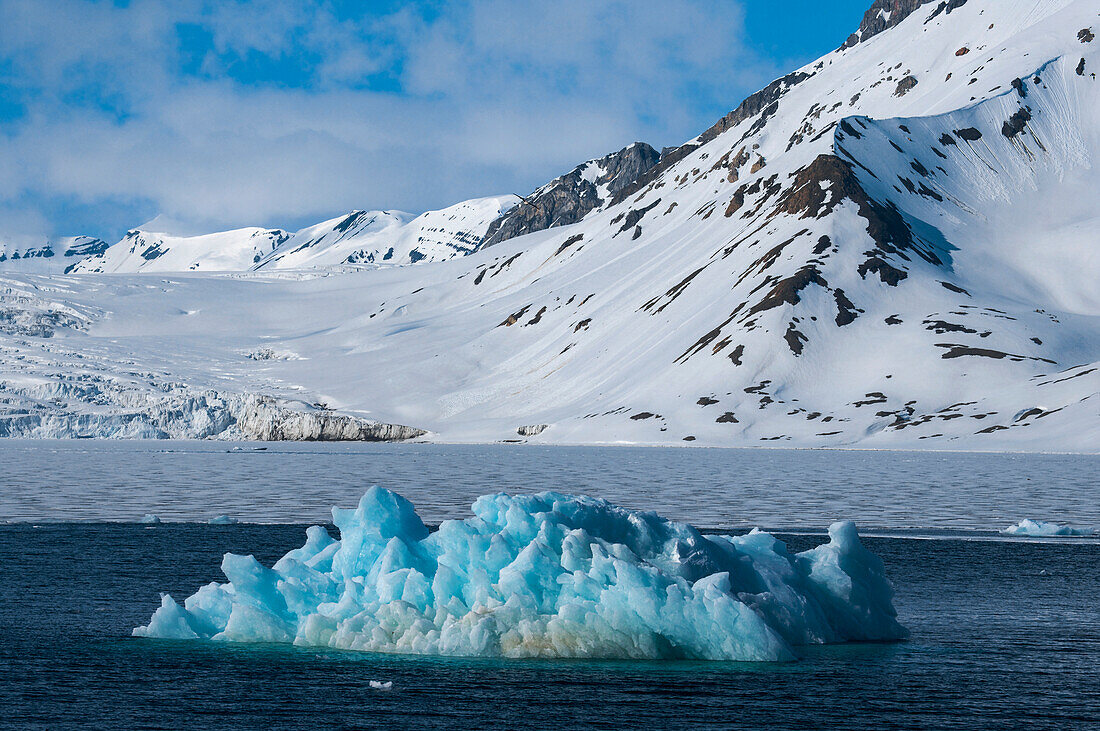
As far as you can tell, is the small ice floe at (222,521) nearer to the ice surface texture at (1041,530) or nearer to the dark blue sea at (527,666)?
the dark blue sea at (527,666)

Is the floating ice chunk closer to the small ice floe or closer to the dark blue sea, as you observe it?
the dark blue sea

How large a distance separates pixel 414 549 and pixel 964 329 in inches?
6537

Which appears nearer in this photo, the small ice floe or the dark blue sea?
the dark blue sea

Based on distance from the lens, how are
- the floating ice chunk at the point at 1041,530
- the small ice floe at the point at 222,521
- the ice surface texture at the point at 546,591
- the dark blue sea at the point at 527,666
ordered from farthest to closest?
the small ice floe at the point at 222,521 → the floating ice chunk at the point at 1041,530 → the ice surface texture at the point at 546,591 → the dark blue sea at the point at 527,666

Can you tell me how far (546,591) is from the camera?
839 inches

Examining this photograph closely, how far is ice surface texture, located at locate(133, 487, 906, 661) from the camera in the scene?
67.1ft

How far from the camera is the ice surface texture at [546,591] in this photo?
67.1 feet

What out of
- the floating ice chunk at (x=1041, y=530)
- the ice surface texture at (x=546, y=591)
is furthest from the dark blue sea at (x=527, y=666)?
the floating ice chunk at (x=1041, y=530)

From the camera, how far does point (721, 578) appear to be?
825 inches

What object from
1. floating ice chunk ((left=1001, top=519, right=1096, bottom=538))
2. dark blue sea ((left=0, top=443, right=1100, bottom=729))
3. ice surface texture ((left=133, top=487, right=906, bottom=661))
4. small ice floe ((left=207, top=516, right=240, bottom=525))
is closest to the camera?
dark blue sea ((left=0, top=443, right=1100, bottom=729))

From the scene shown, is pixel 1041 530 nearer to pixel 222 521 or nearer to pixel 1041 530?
A: pixel 1041 530

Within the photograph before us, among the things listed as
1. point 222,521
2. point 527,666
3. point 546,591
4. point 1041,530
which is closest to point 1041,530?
point 1041,530

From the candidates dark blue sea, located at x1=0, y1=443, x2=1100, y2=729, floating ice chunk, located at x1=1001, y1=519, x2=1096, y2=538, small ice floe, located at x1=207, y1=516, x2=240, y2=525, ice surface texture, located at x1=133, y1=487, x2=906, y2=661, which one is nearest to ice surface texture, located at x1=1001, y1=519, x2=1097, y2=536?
floating ice chunk, located at x1=1001, y1=519, x2=1096, y2=538

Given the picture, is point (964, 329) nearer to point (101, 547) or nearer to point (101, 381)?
point (101, 381)
